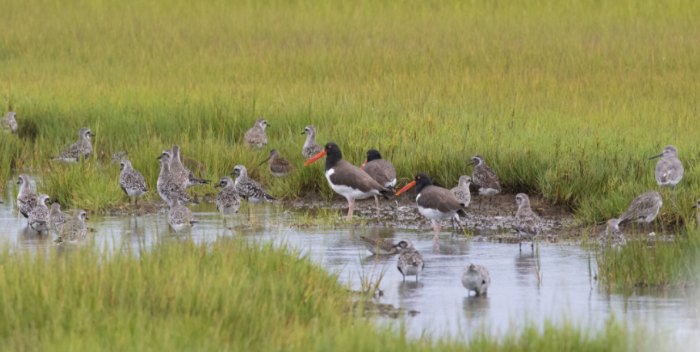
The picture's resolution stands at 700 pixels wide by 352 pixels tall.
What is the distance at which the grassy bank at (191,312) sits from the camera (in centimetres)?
812

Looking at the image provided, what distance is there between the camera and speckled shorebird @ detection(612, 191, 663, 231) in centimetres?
1359

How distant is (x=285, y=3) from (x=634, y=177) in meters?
23.3

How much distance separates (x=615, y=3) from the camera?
120 ft

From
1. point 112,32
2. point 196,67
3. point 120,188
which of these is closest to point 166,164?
point 120,188

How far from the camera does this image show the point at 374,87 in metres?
23.8

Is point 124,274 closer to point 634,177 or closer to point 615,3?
point 634,177

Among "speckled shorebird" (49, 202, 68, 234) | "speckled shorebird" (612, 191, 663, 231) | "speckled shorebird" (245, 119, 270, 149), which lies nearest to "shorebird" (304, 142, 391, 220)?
"speckled shorebird" (245, 119, 270, 149)

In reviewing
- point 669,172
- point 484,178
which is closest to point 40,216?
point 484,178

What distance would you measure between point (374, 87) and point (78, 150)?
677 cm

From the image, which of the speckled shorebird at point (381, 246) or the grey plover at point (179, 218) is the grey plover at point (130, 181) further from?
the speckled shorebird at point (381, 246)

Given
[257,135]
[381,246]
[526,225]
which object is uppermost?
[257,135]

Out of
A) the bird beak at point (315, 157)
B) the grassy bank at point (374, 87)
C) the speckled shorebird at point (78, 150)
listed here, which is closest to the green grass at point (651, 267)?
the grassy bank at point (374, 87)

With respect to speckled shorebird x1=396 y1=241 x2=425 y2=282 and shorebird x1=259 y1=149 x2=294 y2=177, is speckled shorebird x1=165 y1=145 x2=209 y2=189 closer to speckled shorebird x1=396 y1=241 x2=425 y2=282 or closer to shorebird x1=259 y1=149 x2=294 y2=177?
shorebird x1=259 y1=149 x2=294 y2=177

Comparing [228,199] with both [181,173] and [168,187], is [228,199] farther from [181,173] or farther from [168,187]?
[181,173]
